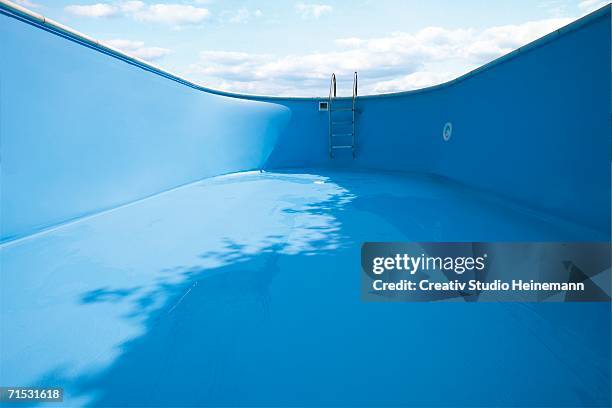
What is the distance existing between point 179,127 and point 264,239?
142 inches

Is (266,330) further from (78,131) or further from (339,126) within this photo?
(339,126)

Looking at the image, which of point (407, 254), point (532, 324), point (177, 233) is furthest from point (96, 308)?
point (532, 324)

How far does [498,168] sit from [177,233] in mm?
4171

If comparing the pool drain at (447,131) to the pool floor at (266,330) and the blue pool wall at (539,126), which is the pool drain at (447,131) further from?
the pool floor at (266,330)

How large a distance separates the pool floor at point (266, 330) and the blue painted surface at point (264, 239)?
1cm

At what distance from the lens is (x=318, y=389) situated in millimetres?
1405

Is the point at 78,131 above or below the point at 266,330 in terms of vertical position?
above

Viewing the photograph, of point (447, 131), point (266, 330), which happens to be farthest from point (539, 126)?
point (266, 330)

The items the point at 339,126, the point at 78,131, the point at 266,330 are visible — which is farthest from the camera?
the point at 339,126

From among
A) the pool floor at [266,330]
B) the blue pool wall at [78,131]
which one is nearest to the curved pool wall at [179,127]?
the blue pool wall at [78,131]

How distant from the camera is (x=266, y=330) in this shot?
5.85ft

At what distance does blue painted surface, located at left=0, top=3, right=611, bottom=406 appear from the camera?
4.83ft

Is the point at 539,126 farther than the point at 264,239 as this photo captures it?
Yes

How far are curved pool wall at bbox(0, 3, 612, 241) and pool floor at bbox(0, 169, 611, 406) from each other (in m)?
0.49
